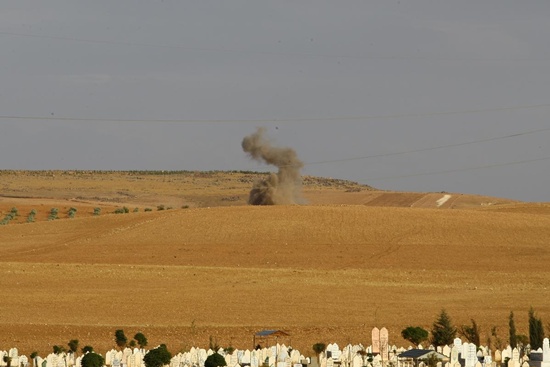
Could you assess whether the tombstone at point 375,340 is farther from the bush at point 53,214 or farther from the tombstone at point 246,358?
the bush at point 53,214

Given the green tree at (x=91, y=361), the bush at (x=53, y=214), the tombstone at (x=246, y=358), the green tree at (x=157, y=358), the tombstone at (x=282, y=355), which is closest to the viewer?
the green tree at (x=91, y=361)

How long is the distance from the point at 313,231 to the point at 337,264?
46.1 ft

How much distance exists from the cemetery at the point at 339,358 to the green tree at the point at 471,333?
3198 millimetres

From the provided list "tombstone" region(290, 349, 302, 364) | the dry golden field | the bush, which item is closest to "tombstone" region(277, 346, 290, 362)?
"tombstone" region(290, 349, 302, 364)

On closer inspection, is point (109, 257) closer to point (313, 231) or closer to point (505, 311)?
point (313, 231)

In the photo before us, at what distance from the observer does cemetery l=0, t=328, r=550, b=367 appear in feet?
121

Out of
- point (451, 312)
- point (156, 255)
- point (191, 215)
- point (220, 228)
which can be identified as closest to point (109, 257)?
point (156, 255)

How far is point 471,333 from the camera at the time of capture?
44562 mm

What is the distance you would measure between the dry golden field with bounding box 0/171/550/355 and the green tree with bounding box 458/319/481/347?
186 cm

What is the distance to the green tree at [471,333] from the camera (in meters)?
43.2

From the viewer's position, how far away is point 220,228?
3703 inches

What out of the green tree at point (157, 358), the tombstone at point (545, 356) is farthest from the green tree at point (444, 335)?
the green tree at point (157, 358)

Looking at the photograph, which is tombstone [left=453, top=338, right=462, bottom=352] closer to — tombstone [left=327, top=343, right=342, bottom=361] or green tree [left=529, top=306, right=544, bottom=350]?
green tree [left=529, top=306, right=544, bottom=350]

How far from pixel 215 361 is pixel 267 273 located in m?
36.6
